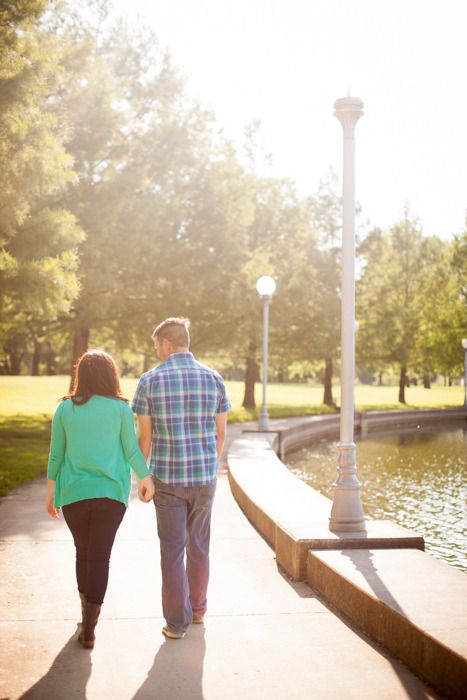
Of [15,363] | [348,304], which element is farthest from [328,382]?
[15,363]

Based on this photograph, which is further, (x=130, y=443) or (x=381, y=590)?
(x=381, y=590)

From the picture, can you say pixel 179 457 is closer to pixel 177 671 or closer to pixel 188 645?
pixel 188 645

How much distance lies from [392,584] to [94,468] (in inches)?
80.8

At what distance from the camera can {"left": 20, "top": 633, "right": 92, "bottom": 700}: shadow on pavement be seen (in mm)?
4434

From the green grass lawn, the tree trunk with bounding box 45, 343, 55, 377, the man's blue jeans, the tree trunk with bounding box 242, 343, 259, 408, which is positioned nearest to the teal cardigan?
the man's blue jeans

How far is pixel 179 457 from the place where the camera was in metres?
5.50

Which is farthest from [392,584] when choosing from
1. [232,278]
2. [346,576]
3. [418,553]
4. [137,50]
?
[137,50]

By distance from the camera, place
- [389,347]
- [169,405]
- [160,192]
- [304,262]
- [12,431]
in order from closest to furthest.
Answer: [169,405] < [12,431] < [160,192] < [304,262] < [389,347]

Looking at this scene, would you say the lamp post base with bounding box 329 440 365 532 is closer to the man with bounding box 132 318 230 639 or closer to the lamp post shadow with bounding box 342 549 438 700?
the lamp post shadow with bounding box 342 549 438 700

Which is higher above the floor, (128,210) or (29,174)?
(128,210)

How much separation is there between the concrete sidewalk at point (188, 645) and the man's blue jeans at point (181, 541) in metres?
0.22

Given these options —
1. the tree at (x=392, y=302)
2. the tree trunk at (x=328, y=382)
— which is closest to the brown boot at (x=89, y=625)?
the tree trunk at (x=328, y=382)

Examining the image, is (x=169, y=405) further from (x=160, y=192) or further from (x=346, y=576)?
(x=160, y=192)

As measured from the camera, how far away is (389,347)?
1836 inches
